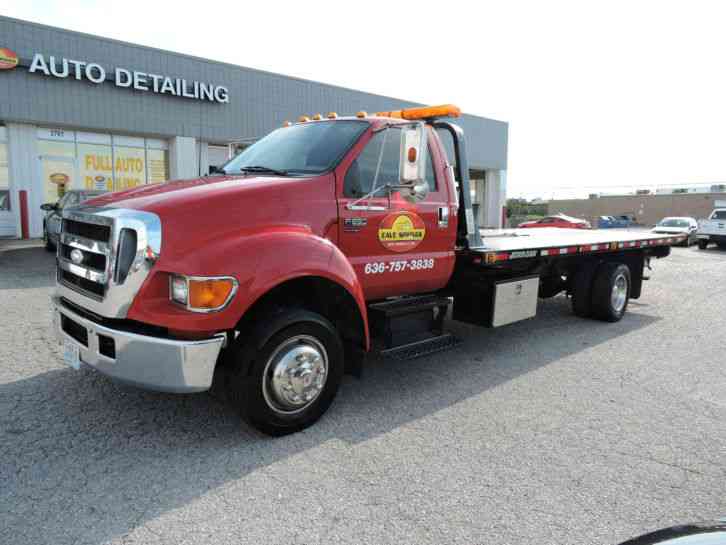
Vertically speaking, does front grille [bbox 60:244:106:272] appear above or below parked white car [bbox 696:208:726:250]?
above

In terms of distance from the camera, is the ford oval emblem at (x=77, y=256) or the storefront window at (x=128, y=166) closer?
the ford oval emblem at (x=77, y=256)

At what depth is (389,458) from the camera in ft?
11.1

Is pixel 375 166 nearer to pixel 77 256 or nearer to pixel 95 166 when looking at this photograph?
pixel 77 256

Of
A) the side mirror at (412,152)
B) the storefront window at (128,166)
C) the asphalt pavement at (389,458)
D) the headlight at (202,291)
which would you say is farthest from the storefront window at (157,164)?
the headlight at (202,291)

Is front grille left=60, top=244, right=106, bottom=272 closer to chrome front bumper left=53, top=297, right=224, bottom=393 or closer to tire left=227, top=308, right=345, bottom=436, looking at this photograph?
chrome front bumper left=53, top=297, right=224, bottom=393

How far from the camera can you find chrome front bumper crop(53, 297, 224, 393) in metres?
3.11

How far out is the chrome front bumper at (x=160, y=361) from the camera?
311cm

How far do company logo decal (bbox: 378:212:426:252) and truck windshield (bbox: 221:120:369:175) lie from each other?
2.22ft

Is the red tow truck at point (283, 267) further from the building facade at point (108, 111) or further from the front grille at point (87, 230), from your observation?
the building facade at point (108, 111)

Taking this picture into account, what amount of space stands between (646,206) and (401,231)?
65.8 metres

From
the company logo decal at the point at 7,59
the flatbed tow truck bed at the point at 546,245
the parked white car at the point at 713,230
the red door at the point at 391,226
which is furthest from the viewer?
the parked white car at the point at 713,230

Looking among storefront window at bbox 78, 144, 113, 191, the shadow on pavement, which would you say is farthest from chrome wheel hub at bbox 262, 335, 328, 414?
storefront window at bbox 78, 144, 113, 191

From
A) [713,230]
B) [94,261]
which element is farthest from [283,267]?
[713,230]

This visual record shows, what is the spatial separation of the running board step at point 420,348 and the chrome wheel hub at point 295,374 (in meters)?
0.74
